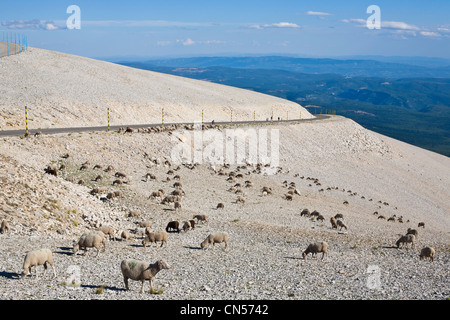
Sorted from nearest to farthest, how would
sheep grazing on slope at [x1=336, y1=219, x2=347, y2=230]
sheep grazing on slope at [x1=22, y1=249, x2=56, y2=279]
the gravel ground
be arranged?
sheep grazing on slope at [x1=22, y1=249, x2=56, y2=279]
the gravel ground
sheep grazing on slope at [x1=336, y1=219, x2=347, y2=230]

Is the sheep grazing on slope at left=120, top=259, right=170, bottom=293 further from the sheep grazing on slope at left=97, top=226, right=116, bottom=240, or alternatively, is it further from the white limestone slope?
the white limestone slope

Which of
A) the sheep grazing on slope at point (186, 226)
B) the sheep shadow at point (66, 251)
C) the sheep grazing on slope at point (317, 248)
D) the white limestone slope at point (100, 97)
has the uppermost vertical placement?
the white limestone slope at point (100, 97)

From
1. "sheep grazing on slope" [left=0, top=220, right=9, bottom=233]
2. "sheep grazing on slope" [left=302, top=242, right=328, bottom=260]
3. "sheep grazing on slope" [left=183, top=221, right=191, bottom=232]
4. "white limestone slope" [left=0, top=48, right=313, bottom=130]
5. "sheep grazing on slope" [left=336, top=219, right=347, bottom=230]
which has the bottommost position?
"sheep grazing on slope" [left=336, top=219, right=347, bottom=230]

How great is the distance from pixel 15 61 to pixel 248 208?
5790 centimetres

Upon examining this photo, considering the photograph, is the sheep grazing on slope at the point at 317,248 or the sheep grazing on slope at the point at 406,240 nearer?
the sheep grazing on slope at the point at 317,248

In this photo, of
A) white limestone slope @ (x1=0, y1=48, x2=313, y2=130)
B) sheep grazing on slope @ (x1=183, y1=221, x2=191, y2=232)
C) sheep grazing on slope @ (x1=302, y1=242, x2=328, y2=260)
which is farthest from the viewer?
white limestone slope @ (x1=0, y1=48, x2=313, y2=130)

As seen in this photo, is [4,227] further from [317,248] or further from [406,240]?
[406,240]

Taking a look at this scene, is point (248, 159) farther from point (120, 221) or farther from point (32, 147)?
point (120, 221)

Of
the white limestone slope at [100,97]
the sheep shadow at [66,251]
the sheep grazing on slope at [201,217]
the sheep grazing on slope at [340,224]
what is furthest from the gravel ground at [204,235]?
the white limestone slope at [100,97]

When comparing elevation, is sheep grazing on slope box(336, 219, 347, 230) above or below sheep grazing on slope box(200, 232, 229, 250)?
below

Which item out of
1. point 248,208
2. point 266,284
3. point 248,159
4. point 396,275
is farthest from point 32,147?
point 396,275

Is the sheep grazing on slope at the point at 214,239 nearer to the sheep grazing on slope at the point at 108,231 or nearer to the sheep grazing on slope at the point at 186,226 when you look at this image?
the sheep grazing on slope at the point at 186,226

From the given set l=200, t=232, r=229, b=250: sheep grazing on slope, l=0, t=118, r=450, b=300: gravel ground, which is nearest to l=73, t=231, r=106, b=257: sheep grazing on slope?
l=0, t=118, r=450, b=300: gravel ground

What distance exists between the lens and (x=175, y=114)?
6838 cm
